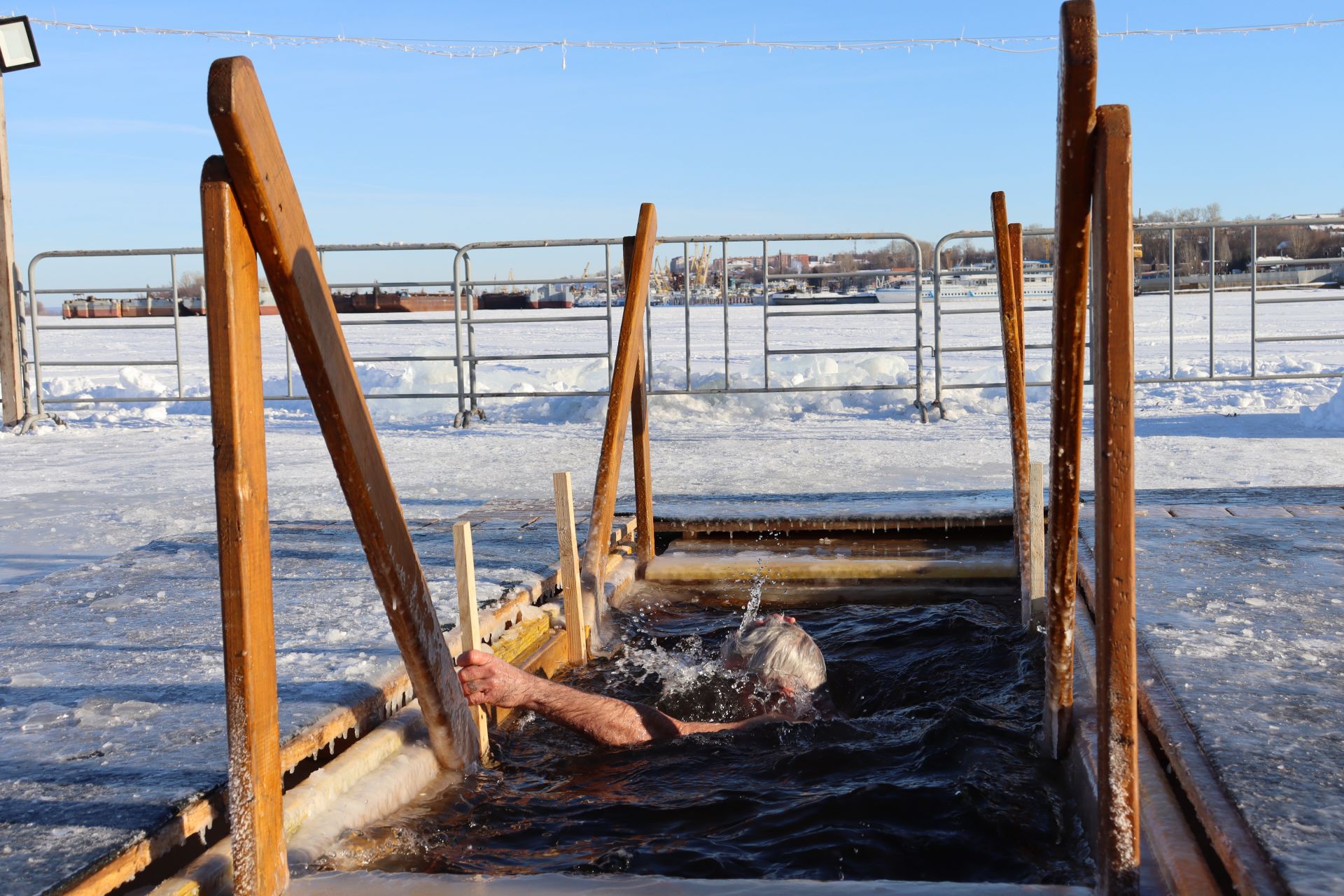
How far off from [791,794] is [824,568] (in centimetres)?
207

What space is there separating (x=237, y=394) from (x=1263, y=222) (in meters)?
10.1

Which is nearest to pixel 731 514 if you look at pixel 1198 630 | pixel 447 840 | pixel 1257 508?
pixel 1257 508

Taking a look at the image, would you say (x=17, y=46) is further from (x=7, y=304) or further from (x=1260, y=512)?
Result: (x=1260, y=512)

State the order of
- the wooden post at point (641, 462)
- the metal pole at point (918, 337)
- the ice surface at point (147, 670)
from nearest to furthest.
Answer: the ice surface at point (147, 670), the wooden post at point (641, 462), the metal pole at point (918, 337)

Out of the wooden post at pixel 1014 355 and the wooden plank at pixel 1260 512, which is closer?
the wooden post at pixel 1014 355

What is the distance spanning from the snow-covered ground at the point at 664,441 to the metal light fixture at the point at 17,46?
325 cm

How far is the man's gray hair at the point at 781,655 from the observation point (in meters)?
3.46

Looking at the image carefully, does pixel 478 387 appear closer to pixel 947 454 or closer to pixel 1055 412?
pixel 947 454

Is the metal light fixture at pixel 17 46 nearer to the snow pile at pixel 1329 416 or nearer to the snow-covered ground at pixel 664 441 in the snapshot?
the snow-covered ground at pixel 664 441

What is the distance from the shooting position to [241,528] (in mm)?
1797

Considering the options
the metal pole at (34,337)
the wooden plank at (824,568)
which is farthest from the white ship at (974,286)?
the metal pole at (34,337)

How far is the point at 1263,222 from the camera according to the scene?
984cm

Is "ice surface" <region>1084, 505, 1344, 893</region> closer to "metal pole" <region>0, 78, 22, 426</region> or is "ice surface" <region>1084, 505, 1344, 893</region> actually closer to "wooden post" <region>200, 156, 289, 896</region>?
"wooden post" <region>200, 156, 289, 896</region>

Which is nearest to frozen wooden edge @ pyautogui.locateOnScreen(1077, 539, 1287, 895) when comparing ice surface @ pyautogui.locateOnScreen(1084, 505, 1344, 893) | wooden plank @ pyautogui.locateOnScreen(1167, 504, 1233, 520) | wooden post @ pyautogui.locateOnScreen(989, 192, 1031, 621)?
ice surface @ pyautogui.locateOnScreen(1084, 505, 1344, 893)
